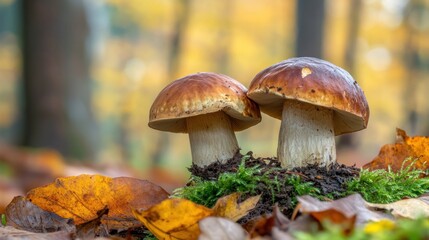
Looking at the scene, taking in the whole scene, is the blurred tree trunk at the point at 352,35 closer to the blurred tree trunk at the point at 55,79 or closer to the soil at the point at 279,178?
the blurred tree trunk at the point at 55,79

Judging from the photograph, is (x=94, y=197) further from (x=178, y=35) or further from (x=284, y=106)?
(x=178, y=35)

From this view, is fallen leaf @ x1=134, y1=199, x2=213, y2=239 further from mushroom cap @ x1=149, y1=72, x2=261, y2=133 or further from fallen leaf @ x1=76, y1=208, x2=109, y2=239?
mushroom cap @ x1=149, y1=72, x2=261, y2=133

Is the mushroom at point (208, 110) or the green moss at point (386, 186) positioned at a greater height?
the mushroom at point (208, 110)

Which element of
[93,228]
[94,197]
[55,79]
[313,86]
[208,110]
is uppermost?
[313,86]

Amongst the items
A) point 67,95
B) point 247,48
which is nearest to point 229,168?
point 67,95

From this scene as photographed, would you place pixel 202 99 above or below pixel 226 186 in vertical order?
above

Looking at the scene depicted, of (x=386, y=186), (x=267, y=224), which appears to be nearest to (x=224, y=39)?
(x=386, y=186)

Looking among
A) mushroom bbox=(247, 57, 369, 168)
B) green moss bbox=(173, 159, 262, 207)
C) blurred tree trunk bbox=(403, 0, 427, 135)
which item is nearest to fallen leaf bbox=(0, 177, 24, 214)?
green moss bbox=(173, 159, 262, 207)

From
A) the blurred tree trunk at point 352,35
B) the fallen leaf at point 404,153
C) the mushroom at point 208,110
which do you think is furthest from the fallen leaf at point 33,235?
the blurred tree trunk at point 352,35
